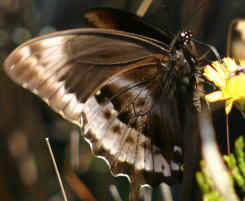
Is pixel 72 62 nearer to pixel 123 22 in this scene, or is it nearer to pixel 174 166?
pixel 123 22

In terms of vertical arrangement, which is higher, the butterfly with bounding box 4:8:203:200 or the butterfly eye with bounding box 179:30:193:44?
the butterfly eye with bounding box 179:30:193:44

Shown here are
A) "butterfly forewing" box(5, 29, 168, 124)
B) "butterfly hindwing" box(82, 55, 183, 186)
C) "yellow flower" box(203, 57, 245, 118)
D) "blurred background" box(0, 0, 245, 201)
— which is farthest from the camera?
"blurred background" box(0, 0, 245, 201)

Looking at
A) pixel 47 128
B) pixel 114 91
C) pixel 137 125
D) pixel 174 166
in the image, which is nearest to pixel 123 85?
pixel 114 91

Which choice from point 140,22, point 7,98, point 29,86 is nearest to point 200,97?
point 140,22

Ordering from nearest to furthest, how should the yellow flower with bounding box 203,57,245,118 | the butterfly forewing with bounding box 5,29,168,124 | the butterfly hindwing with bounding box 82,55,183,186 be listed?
the yellow flower with bounding box 203,57,245,118
the butterfly forewing with bounding box 5,29,168,124
the butterfly hindwing with bounding box 82,55,183,186

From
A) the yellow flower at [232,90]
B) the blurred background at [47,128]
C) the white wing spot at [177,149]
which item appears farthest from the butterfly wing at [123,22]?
the blurred background at [47,128]

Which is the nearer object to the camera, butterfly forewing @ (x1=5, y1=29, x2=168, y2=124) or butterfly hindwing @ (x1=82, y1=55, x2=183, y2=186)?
butterfly forewing @ (x1=5, y1=29, x2=168, y2=124)

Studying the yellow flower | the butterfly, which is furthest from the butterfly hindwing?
the yellow flower

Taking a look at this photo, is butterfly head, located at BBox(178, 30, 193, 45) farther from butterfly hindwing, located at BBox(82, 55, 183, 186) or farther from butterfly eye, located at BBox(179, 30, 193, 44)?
butterfly hindwing, located at BBox(82, 55, 183, 186)
